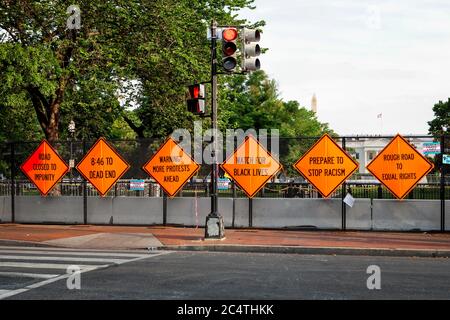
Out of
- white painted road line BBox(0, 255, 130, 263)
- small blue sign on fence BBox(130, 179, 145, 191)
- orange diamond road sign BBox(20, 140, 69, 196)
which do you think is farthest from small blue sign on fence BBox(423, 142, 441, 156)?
orange diamond road sign BBox(20, 140, 69, 196)

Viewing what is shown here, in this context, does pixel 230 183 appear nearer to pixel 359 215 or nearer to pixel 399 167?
pixel 359 215

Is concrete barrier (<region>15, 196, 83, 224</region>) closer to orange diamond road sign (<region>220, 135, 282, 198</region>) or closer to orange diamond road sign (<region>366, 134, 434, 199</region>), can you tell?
orange diamond road sign (<region>220, 135, 282, 198</region>)

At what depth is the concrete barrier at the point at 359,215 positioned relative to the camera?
17.5m

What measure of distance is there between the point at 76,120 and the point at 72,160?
14730mm

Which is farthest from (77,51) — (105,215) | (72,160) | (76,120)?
(76,120)

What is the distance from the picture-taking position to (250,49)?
46.4ft

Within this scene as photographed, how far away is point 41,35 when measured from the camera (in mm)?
23719

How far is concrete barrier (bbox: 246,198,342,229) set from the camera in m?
17.8

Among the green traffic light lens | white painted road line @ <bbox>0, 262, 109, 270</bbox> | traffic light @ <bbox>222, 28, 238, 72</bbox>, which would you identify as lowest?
white painted road line @ <bbox>0, 262, 109, 270</bbox>

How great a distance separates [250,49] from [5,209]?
1134 centimetres

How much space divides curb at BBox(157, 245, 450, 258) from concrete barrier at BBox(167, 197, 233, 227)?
4.46 metres

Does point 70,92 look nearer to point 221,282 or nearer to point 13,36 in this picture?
point 13,36

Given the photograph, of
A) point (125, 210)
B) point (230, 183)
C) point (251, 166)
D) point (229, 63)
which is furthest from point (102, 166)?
point (229, 63)

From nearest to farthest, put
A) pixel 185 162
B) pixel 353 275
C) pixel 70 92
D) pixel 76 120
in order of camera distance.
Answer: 1. pixel 353 275
2. pixel 185 162
3. pixel 70 92
4. pixel 76 120
